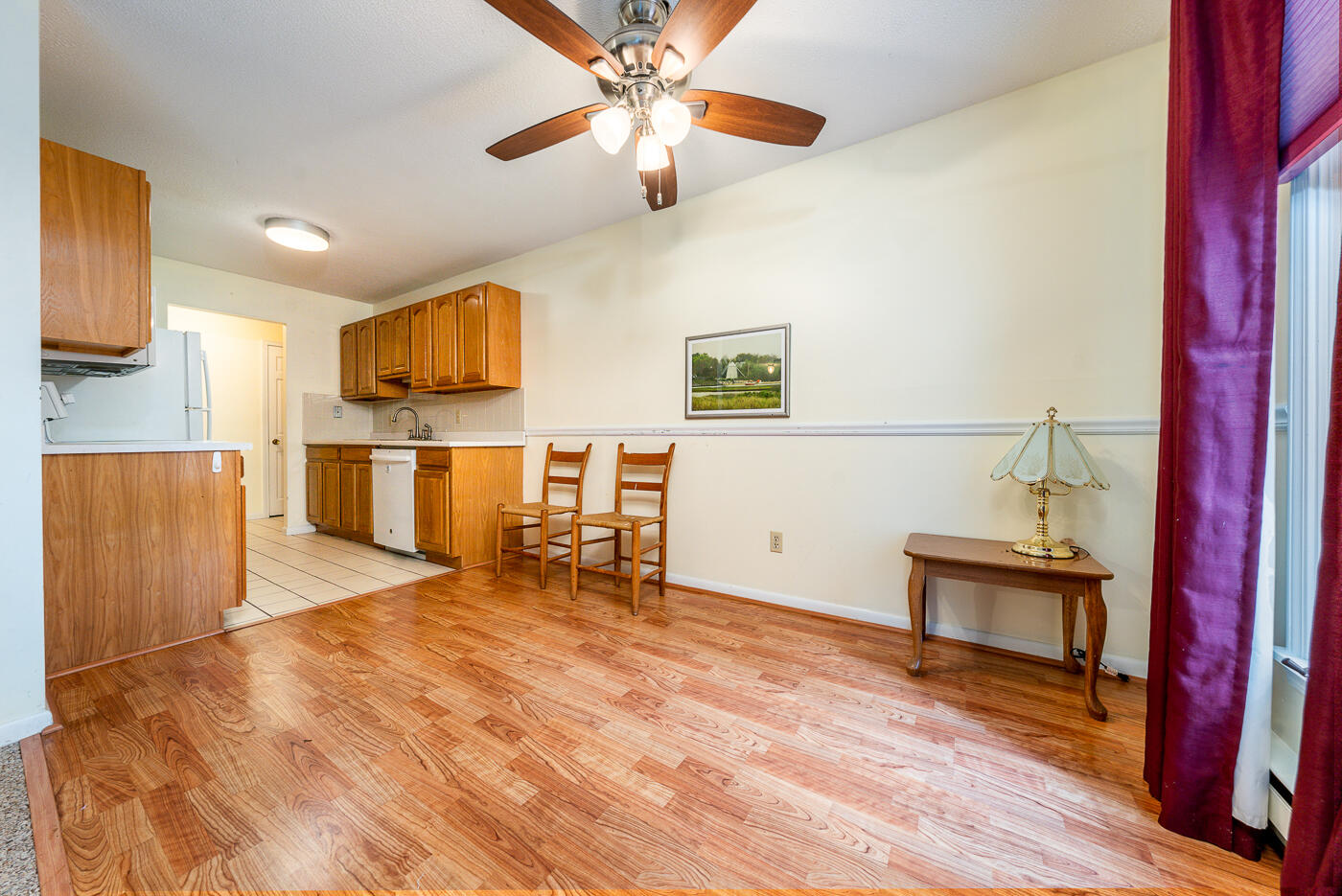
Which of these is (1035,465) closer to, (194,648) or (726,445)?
(726,445)

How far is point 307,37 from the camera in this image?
5.32 ft

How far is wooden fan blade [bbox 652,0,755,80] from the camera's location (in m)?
1.13

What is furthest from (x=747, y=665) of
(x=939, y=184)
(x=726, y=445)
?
(x=939, y=184)

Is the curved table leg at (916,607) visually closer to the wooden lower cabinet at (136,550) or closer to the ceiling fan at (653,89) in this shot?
the ceiling fan at (653,89)

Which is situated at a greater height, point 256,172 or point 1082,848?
point 256,172

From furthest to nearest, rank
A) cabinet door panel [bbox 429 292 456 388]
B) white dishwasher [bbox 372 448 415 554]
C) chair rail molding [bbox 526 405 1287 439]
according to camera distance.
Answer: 1. cabinet door panel [bbox 429 292 456 388]
2. white dishwasher [bbox 372 448 415 554]
3. chair rail molding [bbox 526 405 1287 439]

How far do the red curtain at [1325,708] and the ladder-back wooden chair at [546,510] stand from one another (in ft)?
8.54

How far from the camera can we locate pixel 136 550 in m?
1.89

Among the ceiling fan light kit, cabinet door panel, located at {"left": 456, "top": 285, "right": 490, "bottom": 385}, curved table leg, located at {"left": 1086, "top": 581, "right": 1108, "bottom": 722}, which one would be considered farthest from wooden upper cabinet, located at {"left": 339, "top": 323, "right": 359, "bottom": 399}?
curved table leg, located at {"left": 1086, "top": 581, "right": 1108, "bottom": 722}

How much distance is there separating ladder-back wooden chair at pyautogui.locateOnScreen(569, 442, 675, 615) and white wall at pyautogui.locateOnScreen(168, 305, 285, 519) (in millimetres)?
4525

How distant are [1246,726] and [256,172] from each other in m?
4.20

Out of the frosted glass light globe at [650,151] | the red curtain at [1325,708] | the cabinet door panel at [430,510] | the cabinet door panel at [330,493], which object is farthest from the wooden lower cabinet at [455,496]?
the red curtain at [1325,708]

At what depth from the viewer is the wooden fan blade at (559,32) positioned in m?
1.13

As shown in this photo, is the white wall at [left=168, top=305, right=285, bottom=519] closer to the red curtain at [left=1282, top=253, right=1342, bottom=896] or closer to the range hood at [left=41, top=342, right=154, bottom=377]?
the range hood at [left=41, top=342, right=154, bottom=377]
